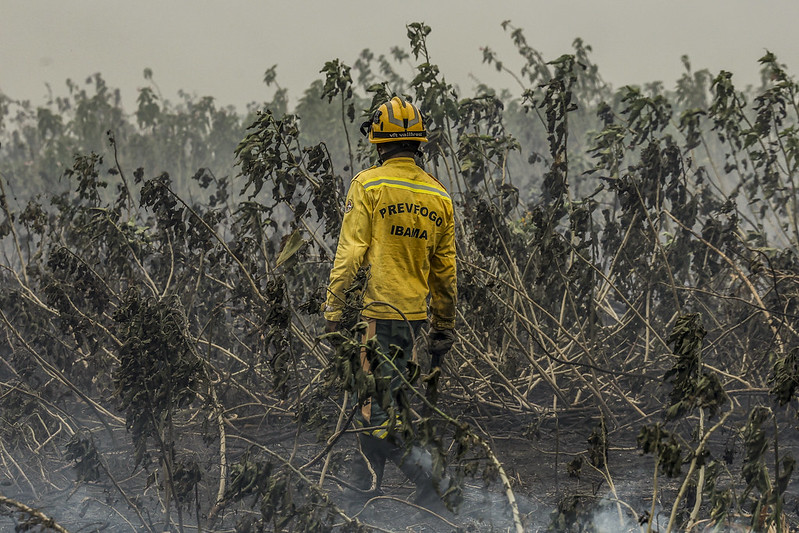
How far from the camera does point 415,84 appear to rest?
4.84 m

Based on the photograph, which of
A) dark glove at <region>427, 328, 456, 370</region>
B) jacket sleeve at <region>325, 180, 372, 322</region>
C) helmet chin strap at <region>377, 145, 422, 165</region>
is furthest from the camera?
dark glove at <region>427, 328, 456, 370</region>

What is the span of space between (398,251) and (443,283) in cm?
32

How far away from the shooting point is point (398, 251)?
11.7ft

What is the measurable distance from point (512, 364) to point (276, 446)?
143 centimetres

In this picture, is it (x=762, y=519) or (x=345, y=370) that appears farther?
(x=762, y=519)

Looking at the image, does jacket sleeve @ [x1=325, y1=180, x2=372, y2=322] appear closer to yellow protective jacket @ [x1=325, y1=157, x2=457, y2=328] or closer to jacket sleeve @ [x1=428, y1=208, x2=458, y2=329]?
yellow protective jacket @ [x1=325, y1=157, x2=457, y2=328]

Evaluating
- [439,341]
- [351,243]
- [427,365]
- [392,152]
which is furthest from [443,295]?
[427,365]

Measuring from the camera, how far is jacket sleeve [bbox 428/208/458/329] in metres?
3.73

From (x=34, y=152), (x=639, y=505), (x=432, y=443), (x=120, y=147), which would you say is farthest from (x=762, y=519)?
(x=34, y=152)

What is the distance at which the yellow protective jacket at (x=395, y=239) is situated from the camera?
3471mm

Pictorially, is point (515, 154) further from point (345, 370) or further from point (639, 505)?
point (345, 370)

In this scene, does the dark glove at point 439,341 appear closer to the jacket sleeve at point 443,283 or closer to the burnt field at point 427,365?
the jacket sleeve at point 443,283

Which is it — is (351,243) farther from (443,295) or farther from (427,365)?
(427,365)

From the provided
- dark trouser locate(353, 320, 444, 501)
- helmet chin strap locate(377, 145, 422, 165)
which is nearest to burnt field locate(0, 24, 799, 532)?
dark trouser locate(353, 320, 444, 501)
